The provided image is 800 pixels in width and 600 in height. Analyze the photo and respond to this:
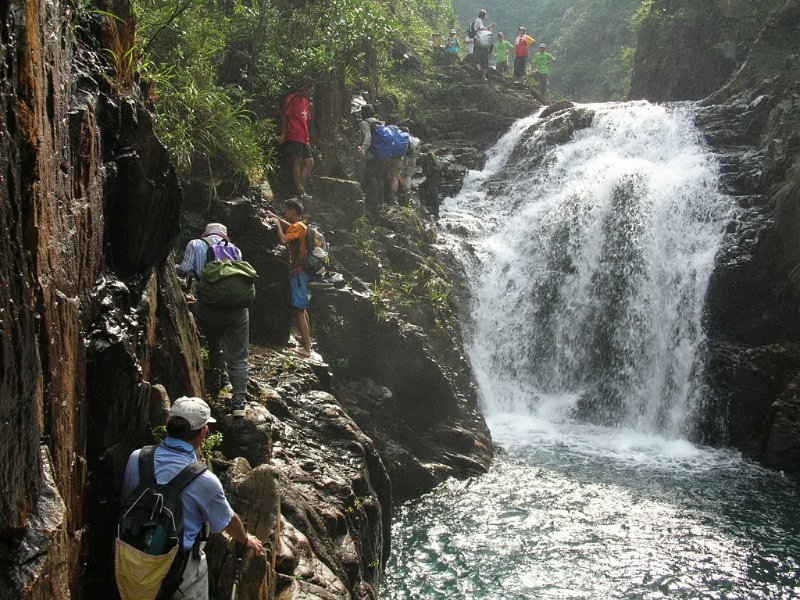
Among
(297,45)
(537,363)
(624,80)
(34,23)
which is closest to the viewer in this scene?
(34,23)

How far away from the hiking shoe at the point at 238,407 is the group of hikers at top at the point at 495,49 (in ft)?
65.4

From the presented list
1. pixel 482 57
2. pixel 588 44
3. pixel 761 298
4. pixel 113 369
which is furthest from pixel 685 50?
pixel 113 369

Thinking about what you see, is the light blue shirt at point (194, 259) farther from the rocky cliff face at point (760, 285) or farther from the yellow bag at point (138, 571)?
the rocky cliff face at point (760, 285)

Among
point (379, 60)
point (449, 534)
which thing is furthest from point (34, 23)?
point (379, 60)

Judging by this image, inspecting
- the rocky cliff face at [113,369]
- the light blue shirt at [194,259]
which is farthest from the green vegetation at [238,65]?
the light blue shirt at [194,259]

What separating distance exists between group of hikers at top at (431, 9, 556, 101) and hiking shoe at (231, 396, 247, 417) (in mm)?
19935

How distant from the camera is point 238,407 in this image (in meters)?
7.39

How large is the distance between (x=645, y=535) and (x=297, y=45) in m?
10.7

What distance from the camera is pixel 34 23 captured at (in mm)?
3756

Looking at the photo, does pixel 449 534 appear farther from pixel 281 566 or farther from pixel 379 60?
pixel 379 60

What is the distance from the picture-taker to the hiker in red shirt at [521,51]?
88.5 feet

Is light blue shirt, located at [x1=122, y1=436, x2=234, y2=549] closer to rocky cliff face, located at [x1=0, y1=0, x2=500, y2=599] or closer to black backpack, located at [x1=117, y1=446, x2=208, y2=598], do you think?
black backpack, located at [x1=117, y1=446, x2=208, y2=598]

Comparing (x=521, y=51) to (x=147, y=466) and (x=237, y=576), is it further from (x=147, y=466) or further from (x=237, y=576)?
(x=147, y=466)

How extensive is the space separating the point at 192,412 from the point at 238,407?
295 cm
